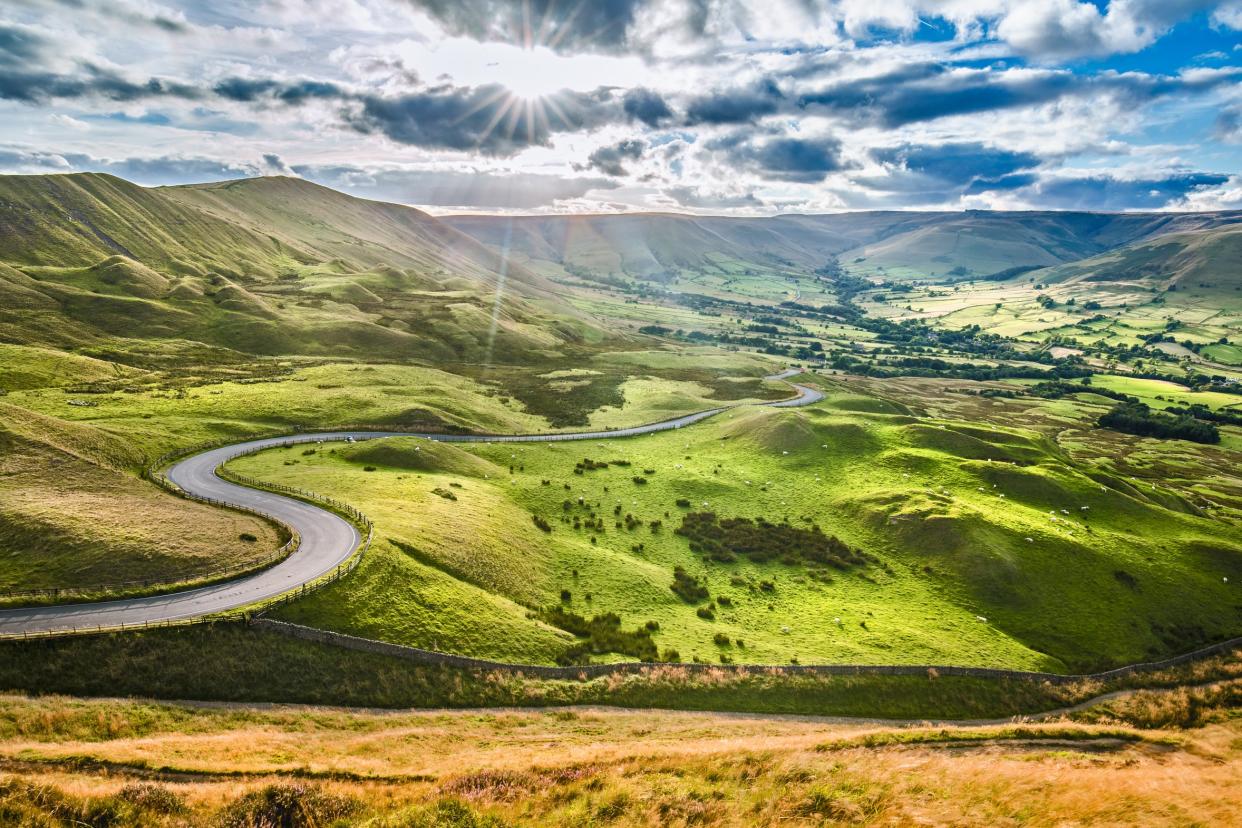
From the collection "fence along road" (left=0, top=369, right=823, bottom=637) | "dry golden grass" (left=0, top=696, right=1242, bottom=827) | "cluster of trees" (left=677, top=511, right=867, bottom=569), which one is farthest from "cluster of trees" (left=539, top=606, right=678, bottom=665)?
"cluster of trees" (left=677, top=511, right=867, bottom=569)

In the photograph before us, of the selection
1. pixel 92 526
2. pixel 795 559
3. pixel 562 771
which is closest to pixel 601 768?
pixel 562 771

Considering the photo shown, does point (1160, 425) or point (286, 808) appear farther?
point (1160, 425)

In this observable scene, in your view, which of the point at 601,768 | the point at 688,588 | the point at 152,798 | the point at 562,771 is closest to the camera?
the point at 152,798

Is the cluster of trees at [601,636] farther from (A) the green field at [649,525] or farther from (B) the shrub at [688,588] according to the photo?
(B) the shrub at [688,588]

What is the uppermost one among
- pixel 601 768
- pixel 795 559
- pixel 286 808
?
pixel 286 808

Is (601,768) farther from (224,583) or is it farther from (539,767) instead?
(224,583)

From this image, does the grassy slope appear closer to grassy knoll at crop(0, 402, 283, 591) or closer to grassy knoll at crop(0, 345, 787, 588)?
grassy knoll at crop(0, 402, 283, 591)

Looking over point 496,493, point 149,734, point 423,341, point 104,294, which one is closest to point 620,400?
point 496,493
